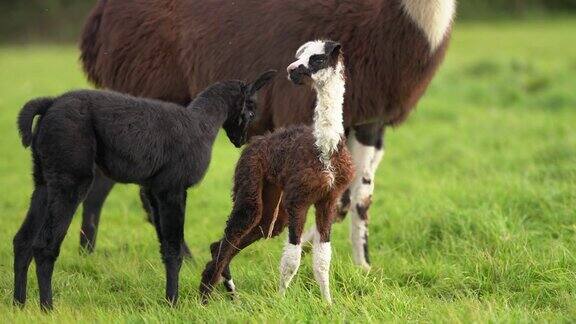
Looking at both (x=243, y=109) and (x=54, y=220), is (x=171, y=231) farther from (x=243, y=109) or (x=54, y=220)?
(x=243, y=109)

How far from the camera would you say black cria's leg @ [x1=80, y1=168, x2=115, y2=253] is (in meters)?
5.46

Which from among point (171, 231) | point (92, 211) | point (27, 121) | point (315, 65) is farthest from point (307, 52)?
point (92, 211)

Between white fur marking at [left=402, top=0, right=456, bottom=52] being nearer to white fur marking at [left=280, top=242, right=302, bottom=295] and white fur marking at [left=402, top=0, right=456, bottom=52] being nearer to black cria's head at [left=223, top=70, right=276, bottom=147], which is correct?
black cria's head at [left=223, top=70, right=276, bottom=147]

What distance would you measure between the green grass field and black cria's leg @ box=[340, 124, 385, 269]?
Answer: 121 millimetres

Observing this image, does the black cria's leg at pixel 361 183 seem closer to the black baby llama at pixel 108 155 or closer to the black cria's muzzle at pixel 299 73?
the black baby llama at pixel 108 155

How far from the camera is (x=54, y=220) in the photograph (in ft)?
12.2

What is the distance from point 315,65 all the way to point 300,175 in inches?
18.7

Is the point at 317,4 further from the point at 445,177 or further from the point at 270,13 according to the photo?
the point at 445,177

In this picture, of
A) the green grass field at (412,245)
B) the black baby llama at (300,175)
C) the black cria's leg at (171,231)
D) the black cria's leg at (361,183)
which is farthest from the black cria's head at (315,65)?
the black cria's leg at (361,183)

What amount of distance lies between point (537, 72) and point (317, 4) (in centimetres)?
923

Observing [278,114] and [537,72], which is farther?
[537,72]

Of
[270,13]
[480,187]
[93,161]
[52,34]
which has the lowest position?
[52,34]

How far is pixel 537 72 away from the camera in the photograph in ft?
44.0

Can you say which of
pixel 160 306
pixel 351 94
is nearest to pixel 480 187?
pixel 351 94
